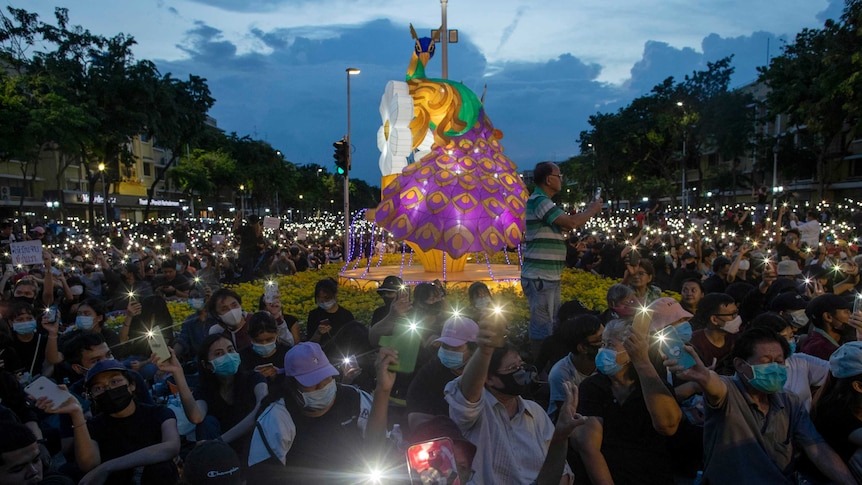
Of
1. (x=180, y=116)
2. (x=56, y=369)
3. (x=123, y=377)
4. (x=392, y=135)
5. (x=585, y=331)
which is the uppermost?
(x=180, y=116)

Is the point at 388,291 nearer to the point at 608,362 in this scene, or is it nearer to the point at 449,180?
the point at 608,362

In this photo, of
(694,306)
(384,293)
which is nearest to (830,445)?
(694,306)

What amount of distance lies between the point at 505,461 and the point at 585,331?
118cm

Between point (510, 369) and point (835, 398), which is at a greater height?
point (510, 369)

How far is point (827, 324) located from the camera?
4992 mm

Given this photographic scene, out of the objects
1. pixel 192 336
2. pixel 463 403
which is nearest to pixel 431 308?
pixel 192 336

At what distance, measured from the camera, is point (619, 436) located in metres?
3.44

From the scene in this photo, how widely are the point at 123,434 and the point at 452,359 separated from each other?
2121 millimetres

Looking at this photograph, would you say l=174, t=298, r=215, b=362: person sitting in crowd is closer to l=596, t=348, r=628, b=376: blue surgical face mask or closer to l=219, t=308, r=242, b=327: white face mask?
l=219, t=308, r=242, b=327: white face mask

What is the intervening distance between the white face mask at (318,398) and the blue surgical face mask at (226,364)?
1.03 metres

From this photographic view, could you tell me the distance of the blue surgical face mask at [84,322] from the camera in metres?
6.31

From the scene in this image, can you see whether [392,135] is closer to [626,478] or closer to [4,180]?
[626,478]

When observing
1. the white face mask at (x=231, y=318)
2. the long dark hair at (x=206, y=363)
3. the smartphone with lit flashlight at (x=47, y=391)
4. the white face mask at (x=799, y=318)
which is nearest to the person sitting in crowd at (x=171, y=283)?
the white face mask at (x=231, y=318)

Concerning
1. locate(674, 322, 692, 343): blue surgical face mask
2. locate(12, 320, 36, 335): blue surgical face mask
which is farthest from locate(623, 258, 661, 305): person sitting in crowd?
locate(12, 320, 36, 335): blue surgical face mask
